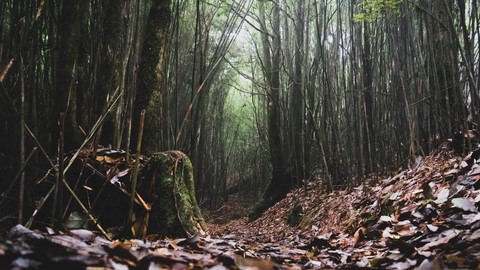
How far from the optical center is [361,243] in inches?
70.2

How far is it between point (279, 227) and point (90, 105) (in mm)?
2802

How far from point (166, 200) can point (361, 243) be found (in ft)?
2.97

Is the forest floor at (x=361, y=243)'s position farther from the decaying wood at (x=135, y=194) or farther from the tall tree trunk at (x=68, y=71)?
the tall tree trunk at (x=68, y=71)

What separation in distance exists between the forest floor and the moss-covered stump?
0.45 feet

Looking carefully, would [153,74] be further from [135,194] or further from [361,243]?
[361,243]

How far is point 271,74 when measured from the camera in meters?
5.66

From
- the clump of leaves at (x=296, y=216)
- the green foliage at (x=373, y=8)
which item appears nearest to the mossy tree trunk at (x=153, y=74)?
the green foliage at (x=373, y=8)

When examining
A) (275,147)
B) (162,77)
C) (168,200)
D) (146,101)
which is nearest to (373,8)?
(162,77)

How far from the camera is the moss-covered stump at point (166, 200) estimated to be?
1.81 metres

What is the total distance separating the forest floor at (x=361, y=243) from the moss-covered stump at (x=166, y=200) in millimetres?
138

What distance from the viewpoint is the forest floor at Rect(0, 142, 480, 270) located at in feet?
2.44

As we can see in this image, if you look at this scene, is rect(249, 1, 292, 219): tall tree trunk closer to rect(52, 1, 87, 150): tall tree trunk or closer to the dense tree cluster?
the dense tree cluster

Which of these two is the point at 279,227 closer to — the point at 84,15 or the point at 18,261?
the point at 84,15

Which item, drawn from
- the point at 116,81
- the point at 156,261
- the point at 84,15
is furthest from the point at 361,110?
the point at 156,261
